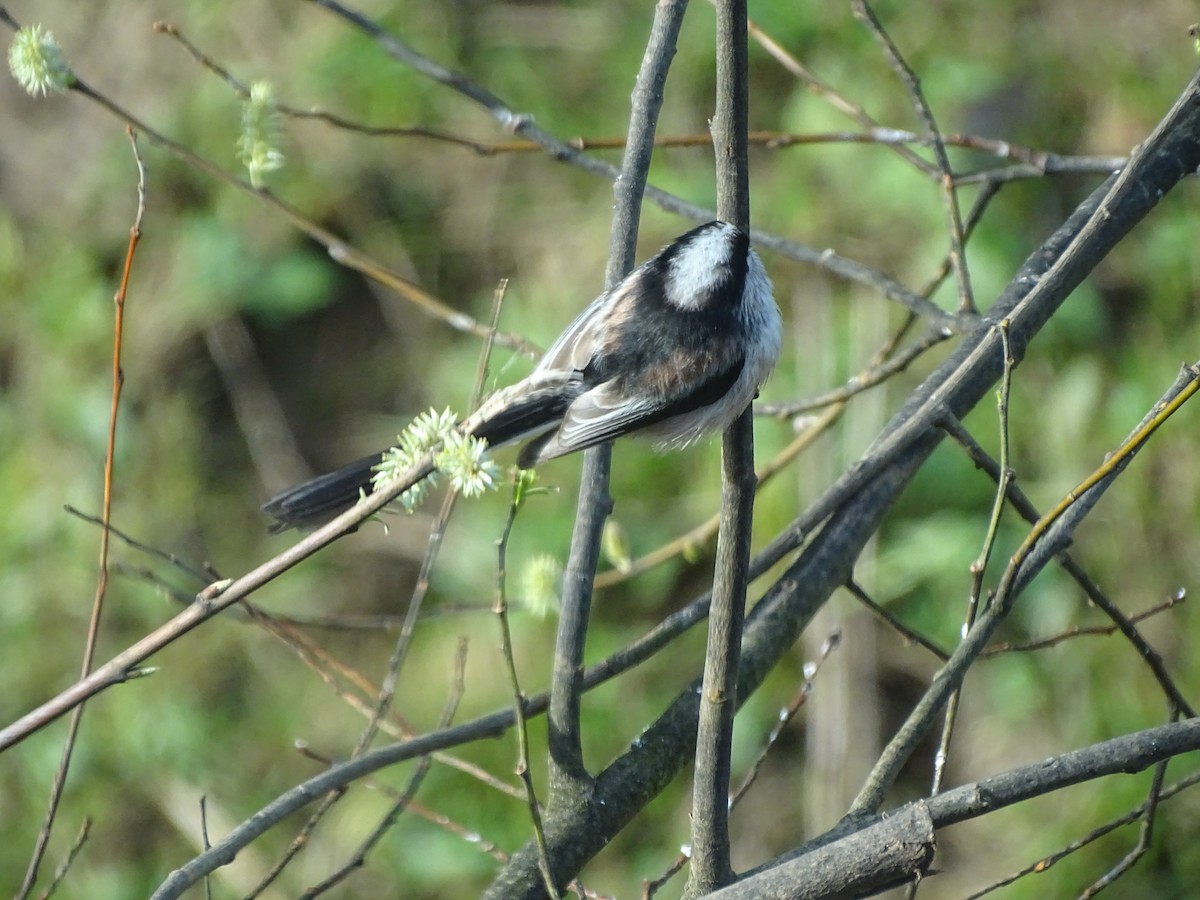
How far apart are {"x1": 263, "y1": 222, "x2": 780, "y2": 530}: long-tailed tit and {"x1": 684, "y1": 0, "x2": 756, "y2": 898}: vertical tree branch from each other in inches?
21.1

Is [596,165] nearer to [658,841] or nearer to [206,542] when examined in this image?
[658,841]

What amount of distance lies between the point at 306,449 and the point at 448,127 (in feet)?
5.63

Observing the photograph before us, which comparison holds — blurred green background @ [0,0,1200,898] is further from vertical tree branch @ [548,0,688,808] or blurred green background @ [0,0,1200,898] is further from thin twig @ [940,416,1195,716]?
vertical tree branch @ [548,0,688,808]

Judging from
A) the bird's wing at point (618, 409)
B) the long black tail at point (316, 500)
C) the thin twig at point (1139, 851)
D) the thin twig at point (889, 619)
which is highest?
the bird's wing at point (618, 409)

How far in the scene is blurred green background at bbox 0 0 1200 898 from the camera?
175 inches

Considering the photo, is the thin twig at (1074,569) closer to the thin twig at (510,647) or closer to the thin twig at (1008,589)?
the thin twig at (1008,589)

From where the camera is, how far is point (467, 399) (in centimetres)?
529

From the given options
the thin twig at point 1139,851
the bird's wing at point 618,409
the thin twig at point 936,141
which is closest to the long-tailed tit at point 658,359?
the bird's wing at point 618,409

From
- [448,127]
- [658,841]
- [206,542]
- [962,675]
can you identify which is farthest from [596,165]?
[206,542]

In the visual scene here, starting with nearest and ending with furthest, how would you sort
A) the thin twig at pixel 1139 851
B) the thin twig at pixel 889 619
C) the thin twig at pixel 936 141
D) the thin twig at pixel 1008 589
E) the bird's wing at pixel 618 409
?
the thin twig at pixel 1008 589, the thin twig at pixel 1139 851, the thin twig at pixel 889 619, the bird's wing at pixel 618 409, the thin twig at pixel 936 141

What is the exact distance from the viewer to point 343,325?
6129mm

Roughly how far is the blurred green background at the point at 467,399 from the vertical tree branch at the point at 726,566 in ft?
7.55

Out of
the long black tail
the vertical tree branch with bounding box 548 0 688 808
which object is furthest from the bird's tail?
the vertical tree branch with bounding box 548 0 688 808

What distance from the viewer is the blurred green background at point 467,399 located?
14.6 ft
